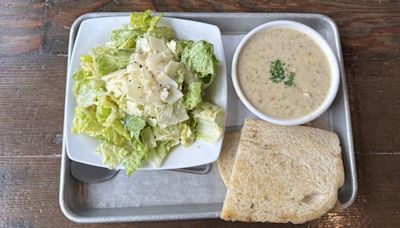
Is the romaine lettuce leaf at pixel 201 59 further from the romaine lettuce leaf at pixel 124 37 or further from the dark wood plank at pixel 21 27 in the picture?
the dark wood plank at pixel 21 27

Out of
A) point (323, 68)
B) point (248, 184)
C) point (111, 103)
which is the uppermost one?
point (323, 68)

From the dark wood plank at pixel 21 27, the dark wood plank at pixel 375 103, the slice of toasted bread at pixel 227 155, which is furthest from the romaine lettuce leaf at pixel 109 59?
the dark wood plank at pixel 375 103

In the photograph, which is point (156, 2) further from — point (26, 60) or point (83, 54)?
point (26, 60)

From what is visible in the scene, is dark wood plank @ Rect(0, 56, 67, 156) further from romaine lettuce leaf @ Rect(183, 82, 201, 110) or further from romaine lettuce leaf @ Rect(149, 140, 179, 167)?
romaine lettuce leaf @ Rect(183, 82, 201, 110)

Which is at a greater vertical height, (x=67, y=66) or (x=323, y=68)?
(x=323, y=68)

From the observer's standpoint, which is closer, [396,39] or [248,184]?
[248,184]

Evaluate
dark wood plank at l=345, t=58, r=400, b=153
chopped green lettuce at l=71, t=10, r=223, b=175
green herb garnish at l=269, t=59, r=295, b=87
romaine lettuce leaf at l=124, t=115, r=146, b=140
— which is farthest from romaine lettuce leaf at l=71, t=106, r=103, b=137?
dark wood plank at l=345, t=58, r=400, b=153

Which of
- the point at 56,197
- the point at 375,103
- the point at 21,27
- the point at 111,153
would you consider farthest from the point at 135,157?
the point at 375,103

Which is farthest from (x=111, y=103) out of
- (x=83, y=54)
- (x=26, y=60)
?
(x=26, y=60)
